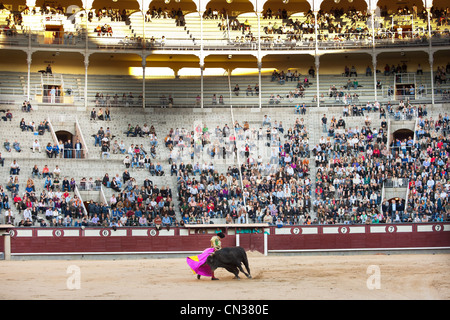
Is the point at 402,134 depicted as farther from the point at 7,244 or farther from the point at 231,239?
the point at 7,244

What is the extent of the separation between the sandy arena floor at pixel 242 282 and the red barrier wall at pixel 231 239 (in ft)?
13.7

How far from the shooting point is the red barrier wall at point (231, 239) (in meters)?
27.4

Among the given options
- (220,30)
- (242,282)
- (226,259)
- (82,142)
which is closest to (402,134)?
(220,30)

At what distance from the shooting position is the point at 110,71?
4462cm

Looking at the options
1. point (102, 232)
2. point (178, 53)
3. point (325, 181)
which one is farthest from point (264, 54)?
point (102, 232)

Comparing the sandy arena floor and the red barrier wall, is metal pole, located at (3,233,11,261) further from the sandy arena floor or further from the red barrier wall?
the sandy arena floor

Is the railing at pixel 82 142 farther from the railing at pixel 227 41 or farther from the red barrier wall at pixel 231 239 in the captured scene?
the red barrier wall at pixel 231 239

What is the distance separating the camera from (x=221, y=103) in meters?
41.7

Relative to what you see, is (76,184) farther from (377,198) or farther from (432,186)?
(432,186)

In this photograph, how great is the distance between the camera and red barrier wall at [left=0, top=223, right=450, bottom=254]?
1080 inches

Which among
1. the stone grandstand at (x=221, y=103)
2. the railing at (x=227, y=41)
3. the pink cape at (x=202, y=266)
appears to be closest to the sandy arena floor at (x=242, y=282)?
the pink cape at (x=202, y=266)

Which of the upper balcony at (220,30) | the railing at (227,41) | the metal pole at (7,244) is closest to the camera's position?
the metal pole at (7,244)

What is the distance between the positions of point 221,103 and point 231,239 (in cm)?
1491

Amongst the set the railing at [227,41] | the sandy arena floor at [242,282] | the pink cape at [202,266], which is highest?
the railing at [227,41]
